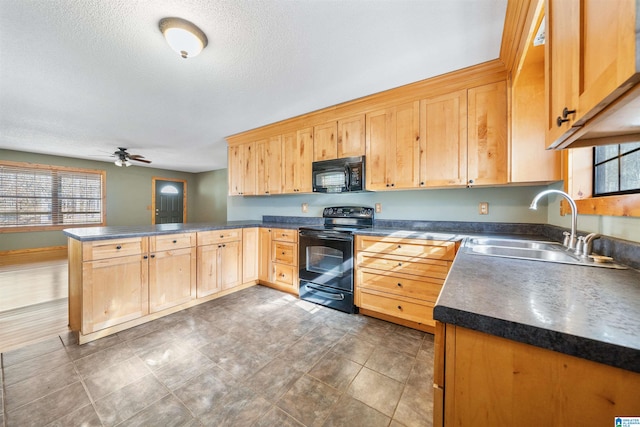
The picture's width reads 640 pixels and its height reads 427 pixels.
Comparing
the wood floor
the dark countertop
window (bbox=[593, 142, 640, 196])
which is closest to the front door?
the wood floor

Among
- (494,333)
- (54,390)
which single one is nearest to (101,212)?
(54,390)

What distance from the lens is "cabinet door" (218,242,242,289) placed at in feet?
10.0

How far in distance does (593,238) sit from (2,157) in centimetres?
898

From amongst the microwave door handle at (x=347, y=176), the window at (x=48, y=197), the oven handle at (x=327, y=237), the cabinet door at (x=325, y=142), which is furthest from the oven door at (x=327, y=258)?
the window at (x=48, y=197)

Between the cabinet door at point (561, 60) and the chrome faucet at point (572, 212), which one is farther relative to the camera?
the chrome faucet at point (572, 212)

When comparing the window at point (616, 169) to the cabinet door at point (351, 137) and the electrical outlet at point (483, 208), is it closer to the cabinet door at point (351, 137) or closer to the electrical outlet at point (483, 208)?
the electrical outlet at point (483, 208)

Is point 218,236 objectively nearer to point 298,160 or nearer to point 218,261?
point 218,261

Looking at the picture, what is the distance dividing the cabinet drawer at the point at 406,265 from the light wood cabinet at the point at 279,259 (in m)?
0.97

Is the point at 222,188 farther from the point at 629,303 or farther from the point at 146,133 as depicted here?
the point at 629,303

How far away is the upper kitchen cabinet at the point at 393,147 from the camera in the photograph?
2.42 metres

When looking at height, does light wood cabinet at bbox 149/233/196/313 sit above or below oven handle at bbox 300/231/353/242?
below

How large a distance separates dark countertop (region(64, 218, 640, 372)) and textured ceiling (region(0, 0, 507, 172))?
1600 mm

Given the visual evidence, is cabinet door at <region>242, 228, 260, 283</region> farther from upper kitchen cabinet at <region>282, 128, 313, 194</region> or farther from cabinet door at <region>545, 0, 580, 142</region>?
cabinet door at <region>545, 0, 580, 142</region>

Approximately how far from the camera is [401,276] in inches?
89.7
